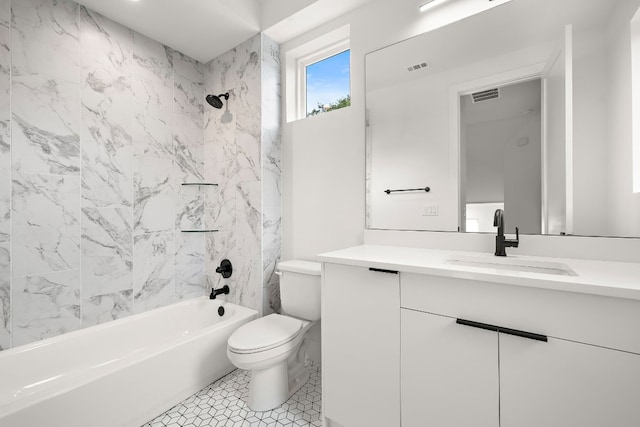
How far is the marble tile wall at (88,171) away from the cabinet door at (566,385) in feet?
7.52

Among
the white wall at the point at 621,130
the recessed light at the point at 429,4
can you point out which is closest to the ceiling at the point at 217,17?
the recessed light at the point at 429,4

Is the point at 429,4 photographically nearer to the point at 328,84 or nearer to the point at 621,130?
the point at 328,84

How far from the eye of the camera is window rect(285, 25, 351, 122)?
212 cm

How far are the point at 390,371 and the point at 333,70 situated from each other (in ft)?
6.92

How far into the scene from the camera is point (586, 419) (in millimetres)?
831

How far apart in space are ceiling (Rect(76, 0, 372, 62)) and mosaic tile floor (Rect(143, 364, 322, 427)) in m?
2.48

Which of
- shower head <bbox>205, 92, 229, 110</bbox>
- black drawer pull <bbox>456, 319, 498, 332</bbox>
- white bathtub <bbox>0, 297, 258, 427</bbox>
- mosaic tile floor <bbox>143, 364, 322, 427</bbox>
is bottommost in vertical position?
mosaic tile floor <bbox>143, 364, 322, 427</bbox>

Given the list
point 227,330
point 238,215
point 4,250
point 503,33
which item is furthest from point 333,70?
point 4,250

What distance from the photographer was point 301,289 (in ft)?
5.98

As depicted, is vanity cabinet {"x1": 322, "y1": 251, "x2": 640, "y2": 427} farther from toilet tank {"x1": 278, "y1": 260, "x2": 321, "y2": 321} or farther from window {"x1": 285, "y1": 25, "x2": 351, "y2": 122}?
window {"x1": 285, "y1": 25, "x2": 351, "y2": 122}

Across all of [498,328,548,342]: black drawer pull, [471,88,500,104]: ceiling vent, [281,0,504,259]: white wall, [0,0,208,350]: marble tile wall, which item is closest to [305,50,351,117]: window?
[281,0,504,259]: white wall

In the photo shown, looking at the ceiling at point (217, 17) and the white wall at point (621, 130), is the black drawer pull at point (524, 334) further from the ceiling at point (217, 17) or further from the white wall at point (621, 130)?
the ceiling at point (217, 17)

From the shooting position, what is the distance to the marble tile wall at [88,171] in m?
1.58

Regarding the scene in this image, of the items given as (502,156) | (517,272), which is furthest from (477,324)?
(502,156)
